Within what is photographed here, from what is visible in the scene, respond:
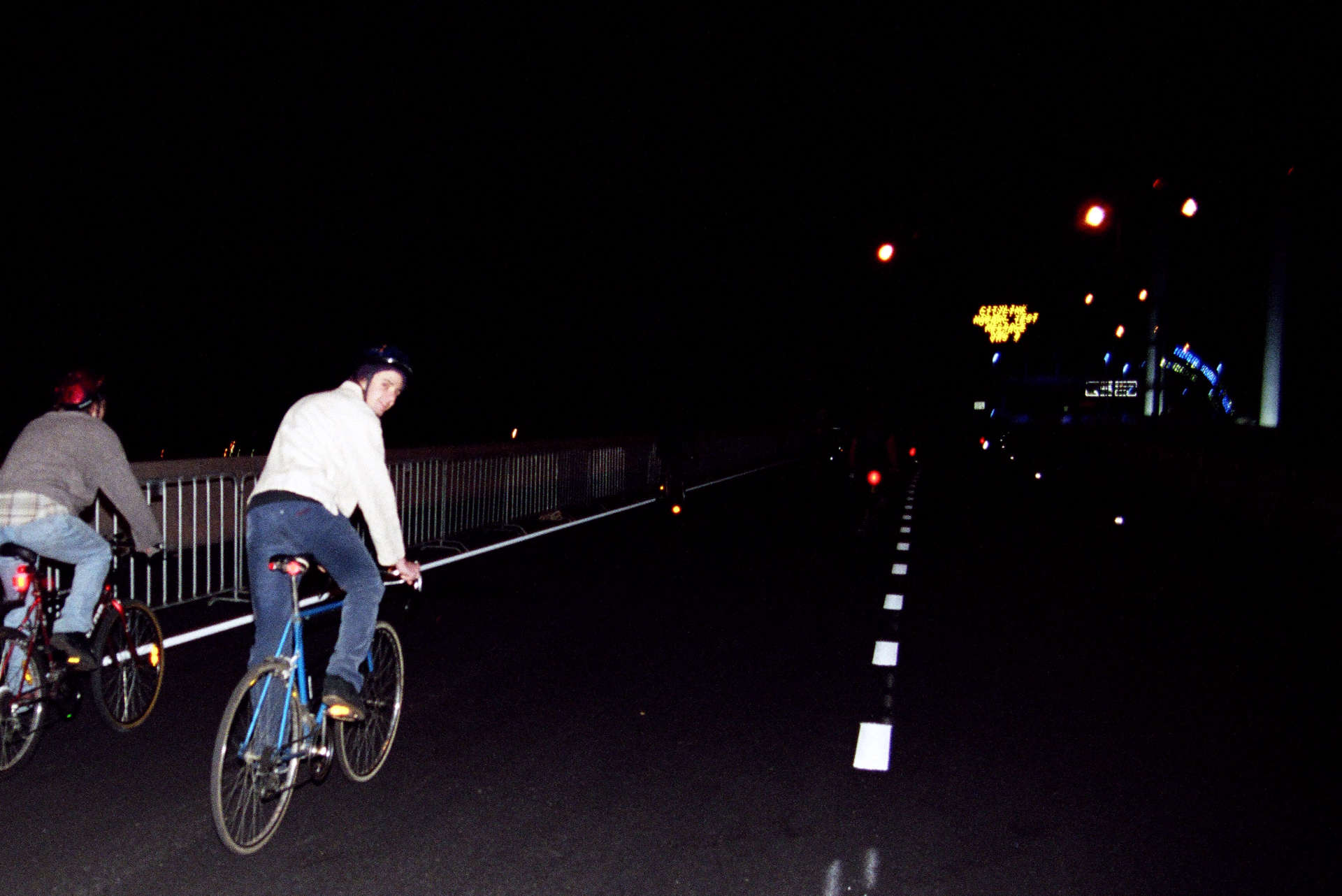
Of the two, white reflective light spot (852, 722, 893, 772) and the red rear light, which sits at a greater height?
the red rear light

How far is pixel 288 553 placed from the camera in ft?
15.8

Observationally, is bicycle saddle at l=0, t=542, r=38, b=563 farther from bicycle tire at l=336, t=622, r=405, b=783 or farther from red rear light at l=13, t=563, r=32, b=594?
bicycle tire at l=336, t=622, r=405, b=783

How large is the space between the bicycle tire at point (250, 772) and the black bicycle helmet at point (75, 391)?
194cm

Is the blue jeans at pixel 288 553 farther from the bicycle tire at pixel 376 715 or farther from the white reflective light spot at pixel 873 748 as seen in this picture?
the white reflective light spot at pixel 873 748

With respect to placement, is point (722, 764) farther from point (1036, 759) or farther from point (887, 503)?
point (887, 503)

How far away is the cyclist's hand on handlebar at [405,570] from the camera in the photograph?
16.0 feet

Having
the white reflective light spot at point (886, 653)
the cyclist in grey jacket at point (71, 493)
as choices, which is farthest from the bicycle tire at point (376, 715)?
the white reflective light spot at point (886, 653)

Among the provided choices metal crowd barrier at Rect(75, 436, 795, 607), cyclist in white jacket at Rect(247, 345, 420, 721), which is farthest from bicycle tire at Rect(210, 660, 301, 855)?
metal crowd barrier at Rect(75, 436, 795, 607)

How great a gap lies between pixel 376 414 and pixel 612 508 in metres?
16.2

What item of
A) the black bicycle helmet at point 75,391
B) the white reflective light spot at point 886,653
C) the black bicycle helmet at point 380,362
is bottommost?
the white reflective light spot at point 886,653

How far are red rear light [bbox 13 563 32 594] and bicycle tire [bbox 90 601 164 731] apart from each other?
52 cm

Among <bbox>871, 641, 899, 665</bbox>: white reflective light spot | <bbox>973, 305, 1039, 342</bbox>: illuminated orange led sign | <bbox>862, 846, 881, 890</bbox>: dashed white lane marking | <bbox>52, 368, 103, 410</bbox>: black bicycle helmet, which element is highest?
<bbox>973, 305, 1039, 342</bbox>: illuminated orange led sign

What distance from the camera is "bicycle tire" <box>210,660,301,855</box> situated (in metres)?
4.30

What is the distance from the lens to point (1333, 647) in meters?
9.02
